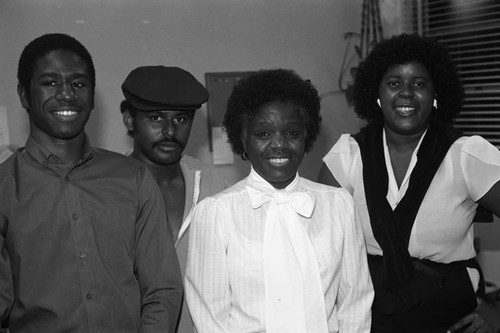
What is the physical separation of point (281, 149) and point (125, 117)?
71 cm

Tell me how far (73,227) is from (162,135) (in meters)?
0.50

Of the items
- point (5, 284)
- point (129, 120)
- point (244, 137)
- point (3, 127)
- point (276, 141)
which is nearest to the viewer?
point (5, 284)

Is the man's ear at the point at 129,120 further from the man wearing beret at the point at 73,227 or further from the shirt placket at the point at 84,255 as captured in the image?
the shirt placket at the point at 84,255

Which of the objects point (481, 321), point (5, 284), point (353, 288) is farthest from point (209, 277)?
point (481, 321)

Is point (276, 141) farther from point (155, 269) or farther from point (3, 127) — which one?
point (3, 127)

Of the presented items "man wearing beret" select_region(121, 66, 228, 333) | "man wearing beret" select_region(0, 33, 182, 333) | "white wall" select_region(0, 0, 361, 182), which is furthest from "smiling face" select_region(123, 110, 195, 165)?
"white wall" select_region(0, 0, 361, 182)

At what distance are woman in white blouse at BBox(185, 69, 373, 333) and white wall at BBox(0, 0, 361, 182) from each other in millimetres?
1194

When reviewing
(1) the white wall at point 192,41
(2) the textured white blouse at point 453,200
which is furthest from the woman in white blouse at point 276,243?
(1) the white wall at point 192,41

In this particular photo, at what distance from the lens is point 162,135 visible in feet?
6.72

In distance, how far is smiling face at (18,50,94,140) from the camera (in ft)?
5.78

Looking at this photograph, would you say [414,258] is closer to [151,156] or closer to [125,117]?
[151,156]

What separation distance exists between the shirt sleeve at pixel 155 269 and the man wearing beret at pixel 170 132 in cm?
20

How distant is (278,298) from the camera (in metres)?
1.65

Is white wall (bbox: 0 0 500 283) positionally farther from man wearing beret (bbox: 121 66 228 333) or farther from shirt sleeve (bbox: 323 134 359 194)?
shirt sleeve (bbox: 323 134 359 194)
